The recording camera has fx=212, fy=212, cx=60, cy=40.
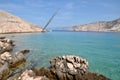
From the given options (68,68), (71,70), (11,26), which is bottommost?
(11,26)

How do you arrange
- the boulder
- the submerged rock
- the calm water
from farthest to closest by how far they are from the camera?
the calm water < the submerged rock < the boulder

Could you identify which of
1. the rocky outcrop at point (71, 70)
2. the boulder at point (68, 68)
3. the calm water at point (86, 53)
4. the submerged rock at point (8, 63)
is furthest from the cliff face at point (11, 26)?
the rocky outcrop at point (71, 70)

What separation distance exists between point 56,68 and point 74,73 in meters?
2.79

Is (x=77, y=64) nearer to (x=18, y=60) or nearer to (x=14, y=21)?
(x=18, y=60)

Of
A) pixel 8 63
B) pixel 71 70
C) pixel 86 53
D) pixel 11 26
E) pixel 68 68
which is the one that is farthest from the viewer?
pixel 11 26

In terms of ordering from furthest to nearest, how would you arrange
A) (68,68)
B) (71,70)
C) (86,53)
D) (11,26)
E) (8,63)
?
(11,26)
(86,53)
(8,63)
(68,68)
(71,70)

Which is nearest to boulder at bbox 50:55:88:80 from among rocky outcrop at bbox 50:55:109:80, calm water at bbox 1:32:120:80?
rocky outcrop at bbox 50:55:109:80

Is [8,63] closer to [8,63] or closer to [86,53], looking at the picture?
[8,63]

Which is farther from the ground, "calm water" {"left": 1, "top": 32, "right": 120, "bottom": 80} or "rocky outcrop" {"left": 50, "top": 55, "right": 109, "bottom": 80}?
"rocky outcrop" {"left": 50, "top": 55, "right": 109, "bottom": 80}

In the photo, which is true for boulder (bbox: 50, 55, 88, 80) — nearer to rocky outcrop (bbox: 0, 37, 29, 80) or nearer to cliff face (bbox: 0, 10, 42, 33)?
rocky outcrop (bbox: 0, 37, 29, 80)

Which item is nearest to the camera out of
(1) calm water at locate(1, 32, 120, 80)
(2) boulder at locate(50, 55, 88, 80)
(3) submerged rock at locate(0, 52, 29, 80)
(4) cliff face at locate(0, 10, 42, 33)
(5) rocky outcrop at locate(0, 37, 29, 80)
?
(2) boulder at locate(50, 55, 88, 80)

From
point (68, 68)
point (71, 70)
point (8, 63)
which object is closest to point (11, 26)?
point (8, 63)

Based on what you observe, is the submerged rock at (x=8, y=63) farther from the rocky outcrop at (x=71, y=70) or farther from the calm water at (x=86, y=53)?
the rocky outcrop at (x=71, y=70)

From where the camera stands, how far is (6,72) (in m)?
29.8
